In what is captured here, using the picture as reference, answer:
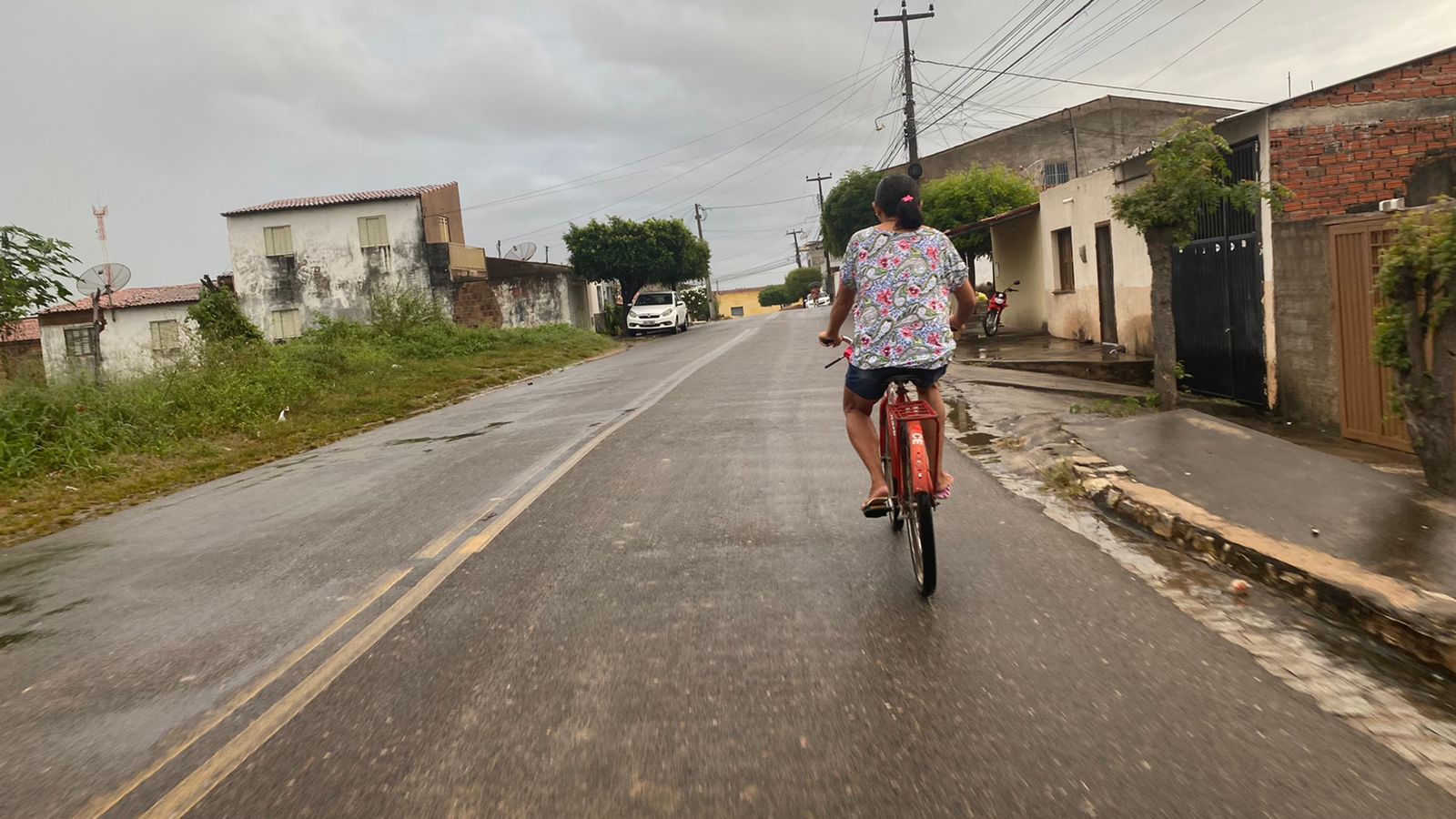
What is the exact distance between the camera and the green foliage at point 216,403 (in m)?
11.8

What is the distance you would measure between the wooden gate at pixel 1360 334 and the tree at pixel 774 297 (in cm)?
9902

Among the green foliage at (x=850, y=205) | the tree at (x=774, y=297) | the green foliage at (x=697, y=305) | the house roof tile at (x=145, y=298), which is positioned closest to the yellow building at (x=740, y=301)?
the tree at (x=774, y=297)

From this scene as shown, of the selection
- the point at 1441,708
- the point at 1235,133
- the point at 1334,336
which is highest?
the point at 1235,133

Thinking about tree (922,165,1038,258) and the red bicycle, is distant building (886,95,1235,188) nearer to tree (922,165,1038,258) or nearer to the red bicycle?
tree (922,165,1038,258)

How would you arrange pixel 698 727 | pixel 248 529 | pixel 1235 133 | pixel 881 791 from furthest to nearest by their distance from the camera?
pixel 1235 133, pixel 248 529, pixel 698 727, pixel 881 791

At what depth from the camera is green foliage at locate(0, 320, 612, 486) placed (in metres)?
11.8

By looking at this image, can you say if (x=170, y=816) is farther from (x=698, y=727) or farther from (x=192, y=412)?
(x=192, y=412)

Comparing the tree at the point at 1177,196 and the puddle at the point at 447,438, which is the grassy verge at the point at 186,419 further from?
the tree at the point at 1177,196

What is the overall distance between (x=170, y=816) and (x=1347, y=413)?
9.69m

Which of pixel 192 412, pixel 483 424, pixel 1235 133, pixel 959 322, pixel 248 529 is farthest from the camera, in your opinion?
pixel 192 412

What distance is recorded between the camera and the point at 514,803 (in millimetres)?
2904

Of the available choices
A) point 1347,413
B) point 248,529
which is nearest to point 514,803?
point 248,529

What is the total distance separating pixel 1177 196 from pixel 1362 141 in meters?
2.71

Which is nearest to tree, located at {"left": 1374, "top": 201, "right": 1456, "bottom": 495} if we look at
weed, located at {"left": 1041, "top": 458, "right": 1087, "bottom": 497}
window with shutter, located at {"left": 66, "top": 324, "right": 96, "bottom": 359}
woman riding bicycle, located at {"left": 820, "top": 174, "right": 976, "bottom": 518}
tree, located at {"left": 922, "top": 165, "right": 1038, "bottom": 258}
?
weed, located at {"left": 1041, "top": 458, "right": 1087, "bottom": 497}
